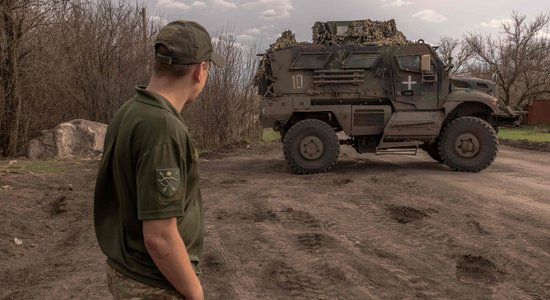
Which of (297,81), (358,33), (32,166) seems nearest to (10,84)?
(32,166)

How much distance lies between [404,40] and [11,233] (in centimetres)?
769

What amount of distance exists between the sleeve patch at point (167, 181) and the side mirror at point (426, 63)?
340 inches

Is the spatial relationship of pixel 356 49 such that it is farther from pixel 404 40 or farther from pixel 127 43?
pixel 127 43

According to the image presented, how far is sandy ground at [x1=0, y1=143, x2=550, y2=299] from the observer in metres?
4.14

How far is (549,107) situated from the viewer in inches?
1080

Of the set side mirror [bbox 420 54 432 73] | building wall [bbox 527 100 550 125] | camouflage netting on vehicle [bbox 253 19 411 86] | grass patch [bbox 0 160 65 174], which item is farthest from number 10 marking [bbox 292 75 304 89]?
building wall [bbox 527 100 550 125]

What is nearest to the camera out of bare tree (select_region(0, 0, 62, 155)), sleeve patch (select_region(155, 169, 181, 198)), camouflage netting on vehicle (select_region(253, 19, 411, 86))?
sleeve patch (select_region(155, 169, 181, 198))

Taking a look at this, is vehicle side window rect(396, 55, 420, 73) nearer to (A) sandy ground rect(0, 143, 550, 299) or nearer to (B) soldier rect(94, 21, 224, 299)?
(A) sandy ground rect(0, 143, 550, 299)

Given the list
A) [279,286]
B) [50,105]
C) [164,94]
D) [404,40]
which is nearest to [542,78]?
[404,40]

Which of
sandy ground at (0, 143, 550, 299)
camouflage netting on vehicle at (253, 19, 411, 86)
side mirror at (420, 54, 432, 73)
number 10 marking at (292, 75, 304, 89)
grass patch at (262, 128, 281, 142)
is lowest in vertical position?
grass patch at (262, 128, 281, 142)

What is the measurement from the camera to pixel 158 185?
1.63m

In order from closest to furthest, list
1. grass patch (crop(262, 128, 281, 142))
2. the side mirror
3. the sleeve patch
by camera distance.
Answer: the sleeve patch < the side mirror < grass patch (crop(262, 128, 281, 142))

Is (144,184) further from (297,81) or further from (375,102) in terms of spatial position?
(375,102)

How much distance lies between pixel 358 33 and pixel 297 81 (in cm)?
A: 176
